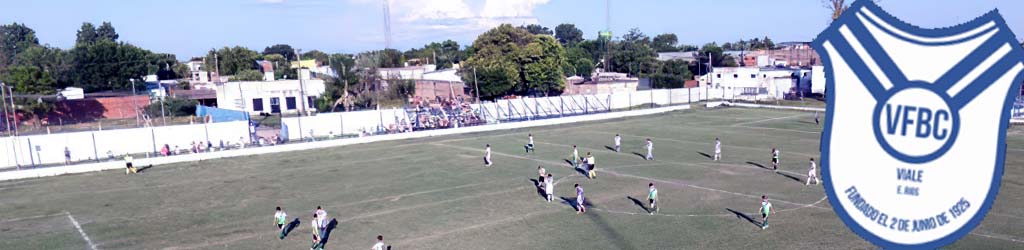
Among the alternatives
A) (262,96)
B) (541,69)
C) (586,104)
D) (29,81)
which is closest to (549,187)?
(586,104)

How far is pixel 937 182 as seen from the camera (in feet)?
21.0

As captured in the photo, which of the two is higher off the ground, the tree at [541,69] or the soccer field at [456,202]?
the tree at [541,69]

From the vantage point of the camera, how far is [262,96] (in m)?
64.1

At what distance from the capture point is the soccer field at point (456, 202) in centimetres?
1955

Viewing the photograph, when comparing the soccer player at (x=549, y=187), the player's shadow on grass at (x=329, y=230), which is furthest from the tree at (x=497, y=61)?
the player's shadow on grass at (x=329, y=230)

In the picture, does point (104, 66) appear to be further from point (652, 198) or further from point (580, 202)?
point (652, 198)

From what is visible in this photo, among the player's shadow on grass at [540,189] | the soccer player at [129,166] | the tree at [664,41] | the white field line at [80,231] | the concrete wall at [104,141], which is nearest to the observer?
the white field line at [80,231]

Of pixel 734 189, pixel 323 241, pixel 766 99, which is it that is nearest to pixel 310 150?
pixel 323 241

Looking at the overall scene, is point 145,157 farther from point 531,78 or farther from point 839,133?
point 531,78

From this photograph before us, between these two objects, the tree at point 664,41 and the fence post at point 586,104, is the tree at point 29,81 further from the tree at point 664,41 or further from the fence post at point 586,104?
the tree at point 664,41

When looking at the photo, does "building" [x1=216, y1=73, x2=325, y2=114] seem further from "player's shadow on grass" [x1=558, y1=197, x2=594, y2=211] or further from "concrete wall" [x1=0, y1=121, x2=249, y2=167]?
"player's shadow on grass" [x1=558, y1=197, x2=594, y2=211]

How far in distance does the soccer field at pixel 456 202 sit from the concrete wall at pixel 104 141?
224 inches

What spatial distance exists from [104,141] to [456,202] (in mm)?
26514

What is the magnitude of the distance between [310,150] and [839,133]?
3758cm
